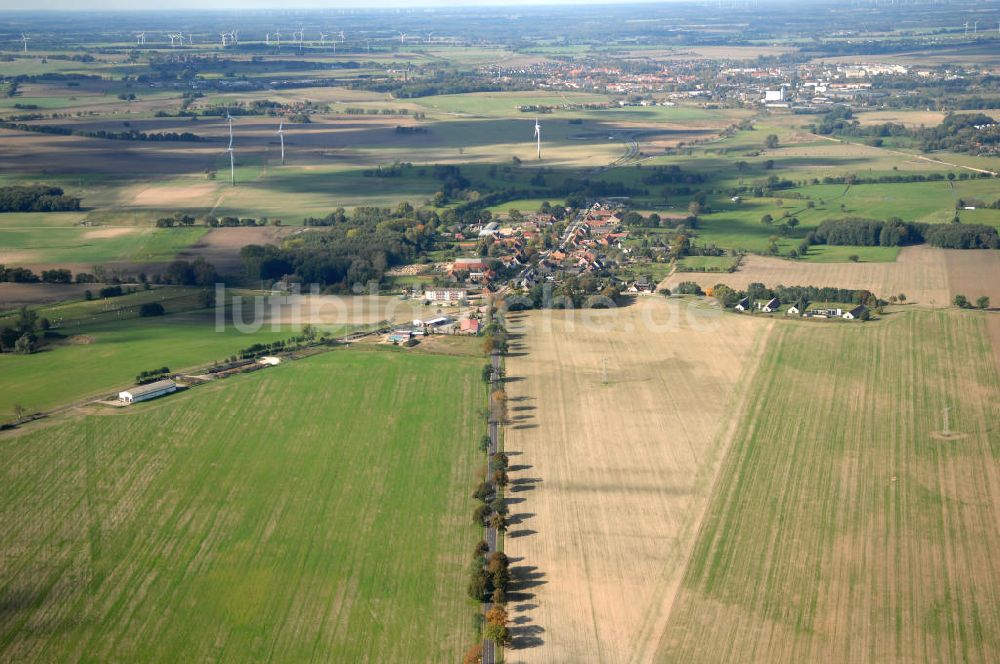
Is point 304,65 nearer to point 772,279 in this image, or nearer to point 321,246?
point 321,246

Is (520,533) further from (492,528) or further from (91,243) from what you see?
(91,243)

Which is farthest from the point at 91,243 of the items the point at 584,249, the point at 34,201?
the point at 584,249

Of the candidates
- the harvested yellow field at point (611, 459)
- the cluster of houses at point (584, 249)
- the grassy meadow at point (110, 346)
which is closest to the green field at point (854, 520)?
the harvested yellow field at point (611, 459)

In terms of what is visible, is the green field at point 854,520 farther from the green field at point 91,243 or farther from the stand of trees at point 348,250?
the green field at point 91,243

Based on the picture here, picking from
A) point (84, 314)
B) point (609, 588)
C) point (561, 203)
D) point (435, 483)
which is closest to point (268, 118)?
point (561, 203)

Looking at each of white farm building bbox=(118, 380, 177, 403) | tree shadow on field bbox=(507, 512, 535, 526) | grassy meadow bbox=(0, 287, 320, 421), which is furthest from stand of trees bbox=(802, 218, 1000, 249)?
tree shadow on field bbox=(507, 512, 535, 526)

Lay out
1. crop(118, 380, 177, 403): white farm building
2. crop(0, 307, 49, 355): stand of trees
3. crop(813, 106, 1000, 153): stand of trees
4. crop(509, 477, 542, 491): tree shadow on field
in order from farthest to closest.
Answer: crop(813, 106, 1000, 153): stand of trees, crop(0, 307, 49, 355): stand of trees, crop(118, 380, 177, 403): white farm building, crop(509, 477, 542, 491): tree shadow on field

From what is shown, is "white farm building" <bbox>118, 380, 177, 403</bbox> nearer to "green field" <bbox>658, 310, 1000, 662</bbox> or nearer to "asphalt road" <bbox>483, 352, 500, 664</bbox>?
"asphalt road" <bbox>483, 352, 500, 664</bbox>

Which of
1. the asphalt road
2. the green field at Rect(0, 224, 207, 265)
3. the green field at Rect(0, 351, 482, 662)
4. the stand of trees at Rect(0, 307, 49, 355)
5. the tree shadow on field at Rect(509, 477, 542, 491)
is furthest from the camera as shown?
the green field at Rect(0, 224, 207, 265)

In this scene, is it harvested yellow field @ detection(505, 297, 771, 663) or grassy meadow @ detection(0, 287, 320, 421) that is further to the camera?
grassy meadow @ detection(0, 287, 320, 421)
